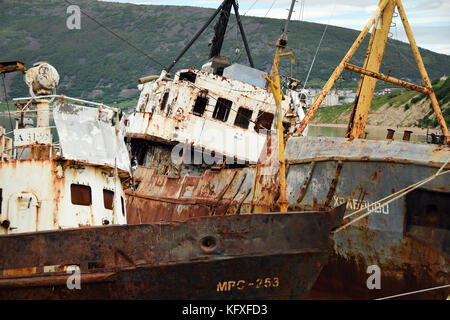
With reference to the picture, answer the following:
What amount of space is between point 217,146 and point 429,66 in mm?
196943

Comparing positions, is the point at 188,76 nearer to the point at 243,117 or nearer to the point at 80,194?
the point at 243,117

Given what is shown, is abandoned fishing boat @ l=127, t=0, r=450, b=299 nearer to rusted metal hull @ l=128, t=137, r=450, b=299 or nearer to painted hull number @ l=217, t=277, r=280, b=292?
rusted metal hull @ l=128, t=137, r=450, b=299

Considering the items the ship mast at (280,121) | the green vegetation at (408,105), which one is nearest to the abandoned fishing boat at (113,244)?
the ship mast at (280,121)

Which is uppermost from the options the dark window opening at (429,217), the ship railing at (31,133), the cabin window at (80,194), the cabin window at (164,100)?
the cabin window at (164,100)

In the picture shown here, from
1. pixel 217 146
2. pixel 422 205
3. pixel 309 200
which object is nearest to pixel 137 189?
pixel 217 146

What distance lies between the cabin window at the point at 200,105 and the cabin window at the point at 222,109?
1.48 ft

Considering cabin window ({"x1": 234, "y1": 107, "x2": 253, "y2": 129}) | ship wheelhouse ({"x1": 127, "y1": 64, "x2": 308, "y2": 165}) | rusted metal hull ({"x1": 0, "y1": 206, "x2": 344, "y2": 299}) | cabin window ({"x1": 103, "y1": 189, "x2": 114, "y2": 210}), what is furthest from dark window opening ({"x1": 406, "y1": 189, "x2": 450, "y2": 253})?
cabin window ({"x1": 234, "y1": 107, "x2": 253, "y2": 129})

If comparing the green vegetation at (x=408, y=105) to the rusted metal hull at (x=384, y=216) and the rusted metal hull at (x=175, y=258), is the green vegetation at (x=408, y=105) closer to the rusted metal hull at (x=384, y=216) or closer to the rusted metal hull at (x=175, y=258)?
the rusted metal hull at (x=384, y=216)

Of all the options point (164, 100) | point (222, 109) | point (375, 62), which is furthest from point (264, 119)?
point (375, 62)

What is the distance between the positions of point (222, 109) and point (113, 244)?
40.1 feet

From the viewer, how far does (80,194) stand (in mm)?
9883

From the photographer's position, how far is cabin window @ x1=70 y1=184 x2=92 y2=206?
32.1 feet

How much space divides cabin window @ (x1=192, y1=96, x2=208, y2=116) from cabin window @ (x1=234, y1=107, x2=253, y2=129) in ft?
4.23

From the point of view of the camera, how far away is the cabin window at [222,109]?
19.5 metres
